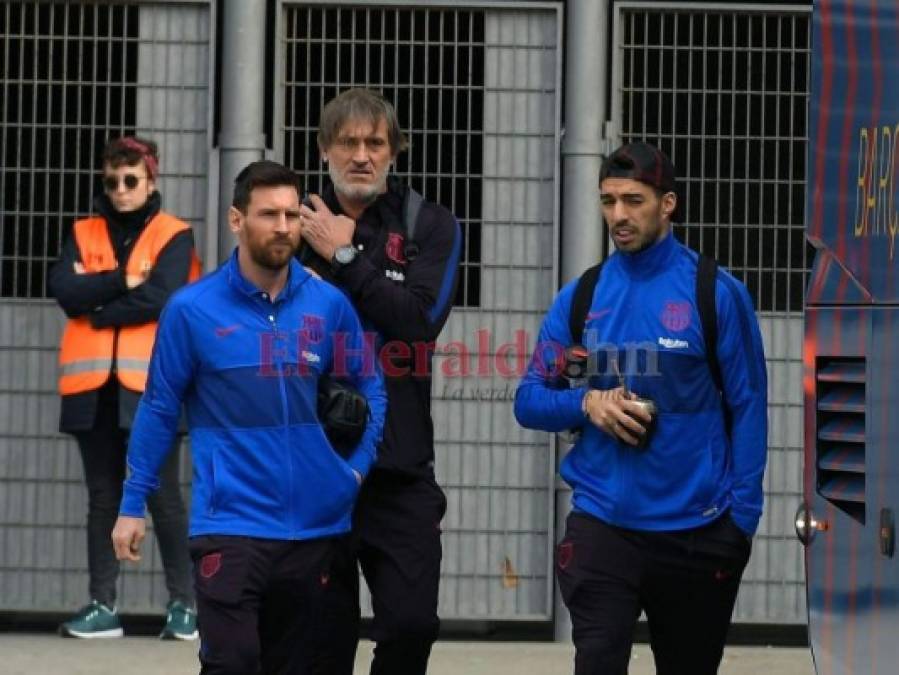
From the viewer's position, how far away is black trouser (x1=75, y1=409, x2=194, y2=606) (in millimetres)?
9836

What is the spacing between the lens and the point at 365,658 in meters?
9.87

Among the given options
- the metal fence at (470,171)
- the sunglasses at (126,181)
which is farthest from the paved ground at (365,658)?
the sunglasses at (126,181)

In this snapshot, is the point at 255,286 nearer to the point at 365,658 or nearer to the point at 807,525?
the point at 807,525

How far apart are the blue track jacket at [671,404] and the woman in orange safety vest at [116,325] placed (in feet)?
10.8

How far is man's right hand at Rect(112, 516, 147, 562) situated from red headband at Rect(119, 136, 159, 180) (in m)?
3.28

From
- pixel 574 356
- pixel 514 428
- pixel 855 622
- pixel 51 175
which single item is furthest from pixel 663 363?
pixel 51 175

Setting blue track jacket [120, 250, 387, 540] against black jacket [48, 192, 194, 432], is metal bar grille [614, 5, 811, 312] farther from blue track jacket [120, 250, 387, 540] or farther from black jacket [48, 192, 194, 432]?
blue track jacket [120, 250, 387, 540]

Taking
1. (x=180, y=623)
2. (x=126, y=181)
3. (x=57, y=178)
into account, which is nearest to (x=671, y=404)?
(x=126, y=181)

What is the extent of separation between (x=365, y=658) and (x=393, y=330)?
3.24 m

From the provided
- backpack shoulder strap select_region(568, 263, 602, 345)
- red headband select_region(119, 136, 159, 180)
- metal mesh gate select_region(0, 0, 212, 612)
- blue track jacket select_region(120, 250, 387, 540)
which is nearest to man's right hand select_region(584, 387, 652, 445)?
backpack shoulder strap select_region(568, 263, 602, 345)

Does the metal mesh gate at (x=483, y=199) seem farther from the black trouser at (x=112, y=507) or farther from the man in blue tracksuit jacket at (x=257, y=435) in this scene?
the man in blue tracksuit jacket at (x=257, y=435)

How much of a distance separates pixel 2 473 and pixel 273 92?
2.08 metres

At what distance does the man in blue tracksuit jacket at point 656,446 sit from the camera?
6801 mm

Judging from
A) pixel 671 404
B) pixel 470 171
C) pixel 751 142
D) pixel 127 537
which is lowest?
pixel 127 537
